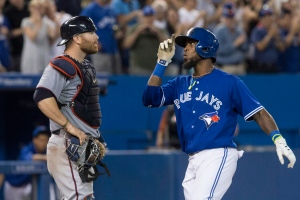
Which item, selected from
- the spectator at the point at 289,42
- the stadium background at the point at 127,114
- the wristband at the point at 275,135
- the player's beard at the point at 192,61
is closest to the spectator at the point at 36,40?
the stadium background at the point at 127,114

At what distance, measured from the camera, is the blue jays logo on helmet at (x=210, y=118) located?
640cm

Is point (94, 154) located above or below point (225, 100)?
below

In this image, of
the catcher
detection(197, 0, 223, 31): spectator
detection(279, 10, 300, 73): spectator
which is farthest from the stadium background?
the catcher

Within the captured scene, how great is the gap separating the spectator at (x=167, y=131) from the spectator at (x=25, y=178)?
1996mm

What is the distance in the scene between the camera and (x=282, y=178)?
8.02 metres

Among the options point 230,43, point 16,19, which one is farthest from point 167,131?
point 16,19

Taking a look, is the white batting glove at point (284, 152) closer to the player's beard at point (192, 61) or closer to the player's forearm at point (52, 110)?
the player's beard at point (192, 61)

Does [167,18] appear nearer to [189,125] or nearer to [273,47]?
[273,47]

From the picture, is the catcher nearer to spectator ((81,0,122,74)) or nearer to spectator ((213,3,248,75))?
spectator ((81,0,122,74))

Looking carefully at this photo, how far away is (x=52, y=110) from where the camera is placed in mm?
6016

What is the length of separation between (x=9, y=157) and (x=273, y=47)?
483 cm

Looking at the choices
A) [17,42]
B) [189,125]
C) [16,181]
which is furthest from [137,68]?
[189,125]

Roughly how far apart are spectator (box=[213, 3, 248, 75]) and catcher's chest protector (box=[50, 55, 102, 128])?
6135 mm

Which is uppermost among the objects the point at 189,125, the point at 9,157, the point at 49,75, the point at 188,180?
the point at 49,75
